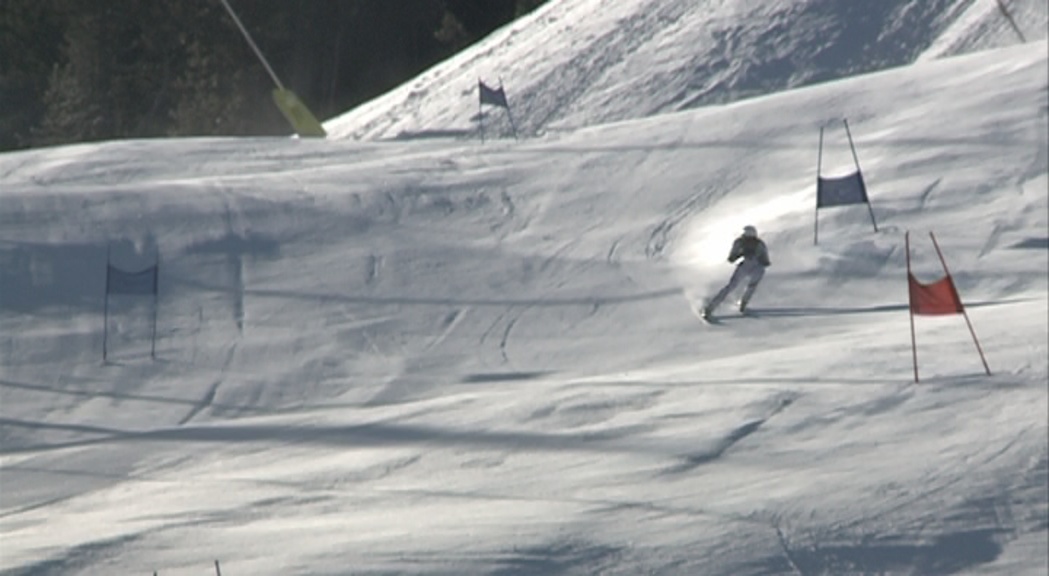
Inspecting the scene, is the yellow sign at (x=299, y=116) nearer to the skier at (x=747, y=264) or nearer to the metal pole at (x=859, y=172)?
the metal pole at (x=859, y=172)

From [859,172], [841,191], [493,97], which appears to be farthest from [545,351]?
[493,97]

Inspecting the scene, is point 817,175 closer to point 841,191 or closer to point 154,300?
point 841,191

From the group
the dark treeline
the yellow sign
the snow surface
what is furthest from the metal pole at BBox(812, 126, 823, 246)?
the dark treeline

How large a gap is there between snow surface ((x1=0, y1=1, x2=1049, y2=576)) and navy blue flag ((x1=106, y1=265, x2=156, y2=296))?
0.67 metres

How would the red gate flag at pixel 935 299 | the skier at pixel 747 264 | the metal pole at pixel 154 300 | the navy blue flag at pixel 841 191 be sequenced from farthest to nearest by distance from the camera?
the metal pole at pixel 154 300
the navy blue flag at pixel 841 191
the skier at pixel 747 264
the red gate flag at pixel 935 299

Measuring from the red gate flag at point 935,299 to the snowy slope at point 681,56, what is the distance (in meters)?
9.43

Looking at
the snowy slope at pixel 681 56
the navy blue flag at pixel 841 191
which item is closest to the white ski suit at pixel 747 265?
the navy blue flag at pixel 841 191

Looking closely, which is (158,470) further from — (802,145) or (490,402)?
(802,145)

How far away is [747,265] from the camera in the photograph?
1700 centimetres

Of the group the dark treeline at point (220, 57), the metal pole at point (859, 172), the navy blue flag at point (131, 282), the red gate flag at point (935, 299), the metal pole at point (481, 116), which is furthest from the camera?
the dark treeline at point (220, 57)

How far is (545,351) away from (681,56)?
29.8 feet

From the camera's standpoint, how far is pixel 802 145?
20.4 m

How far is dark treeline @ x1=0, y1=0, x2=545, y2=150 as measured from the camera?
1773 inches

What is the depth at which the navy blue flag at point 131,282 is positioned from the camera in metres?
17.8
